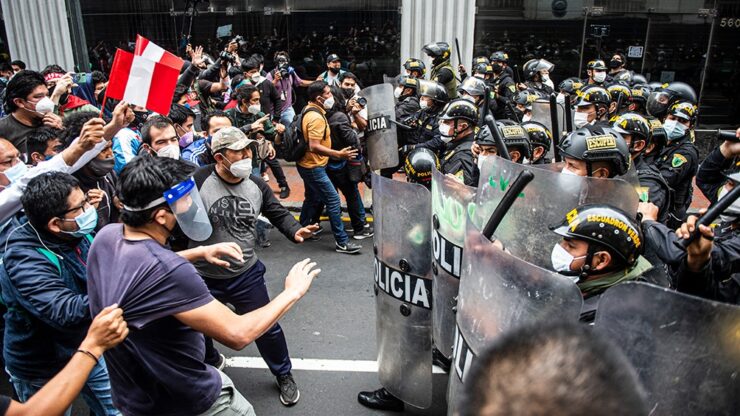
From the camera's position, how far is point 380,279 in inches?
134

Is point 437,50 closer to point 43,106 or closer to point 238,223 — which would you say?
point 43,106

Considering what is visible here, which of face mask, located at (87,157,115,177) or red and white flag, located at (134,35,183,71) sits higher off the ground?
red and white flag, located at (134,35,183,71)

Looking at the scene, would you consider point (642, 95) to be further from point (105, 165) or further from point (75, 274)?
point (75, 274)

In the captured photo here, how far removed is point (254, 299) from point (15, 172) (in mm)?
1804

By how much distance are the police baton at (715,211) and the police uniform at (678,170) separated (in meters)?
2.60

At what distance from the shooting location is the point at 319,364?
430cm

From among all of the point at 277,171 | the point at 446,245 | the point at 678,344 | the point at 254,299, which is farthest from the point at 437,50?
the point at 678,344

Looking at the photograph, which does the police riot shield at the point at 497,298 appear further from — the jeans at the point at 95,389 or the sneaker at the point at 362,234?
the sneaker at the point at 362,234

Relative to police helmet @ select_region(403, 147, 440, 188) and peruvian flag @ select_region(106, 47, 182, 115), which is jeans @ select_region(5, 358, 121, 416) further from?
police helmet @ select_region(403, 147, 440, 188)

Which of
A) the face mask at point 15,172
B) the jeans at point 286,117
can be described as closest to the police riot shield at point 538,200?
the face mask at point 15,172

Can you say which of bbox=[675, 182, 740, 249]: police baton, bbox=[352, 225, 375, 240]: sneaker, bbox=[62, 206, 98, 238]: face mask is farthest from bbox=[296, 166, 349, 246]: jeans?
bbox=[675, 182, 740, 249]: police baton

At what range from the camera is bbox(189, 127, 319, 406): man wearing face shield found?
3539 millimetres

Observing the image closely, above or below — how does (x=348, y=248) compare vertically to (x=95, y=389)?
below

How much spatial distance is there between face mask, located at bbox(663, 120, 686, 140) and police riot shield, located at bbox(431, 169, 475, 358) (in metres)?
3.71
